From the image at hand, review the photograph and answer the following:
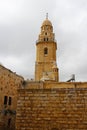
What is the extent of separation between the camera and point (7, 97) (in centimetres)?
2458

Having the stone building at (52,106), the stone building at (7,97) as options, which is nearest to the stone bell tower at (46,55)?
the stone building at (7,97)

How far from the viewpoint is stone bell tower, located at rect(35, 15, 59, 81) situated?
122ft

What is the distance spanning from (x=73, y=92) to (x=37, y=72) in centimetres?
2398

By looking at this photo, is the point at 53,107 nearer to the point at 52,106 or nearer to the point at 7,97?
the point at 52,106

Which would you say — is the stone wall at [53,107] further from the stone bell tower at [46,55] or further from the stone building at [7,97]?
the stone bell tower at [46,55]

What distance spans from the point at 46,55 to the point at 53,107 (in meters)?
25.5

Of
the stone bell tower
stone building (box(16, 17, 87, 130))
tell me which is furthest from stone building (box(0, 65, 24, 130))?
the stone bell tower

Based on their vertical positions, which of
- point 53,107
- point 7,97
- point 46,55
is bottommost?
point 53,107

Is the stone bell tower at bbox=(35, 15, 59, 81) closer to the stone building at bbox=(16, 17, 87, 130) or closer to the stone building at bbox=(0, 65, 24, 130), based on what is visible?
the stone building at bbox=(0, 65, 24, 130)

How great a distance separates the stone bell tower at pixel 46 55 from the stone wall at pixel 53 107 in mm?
21070

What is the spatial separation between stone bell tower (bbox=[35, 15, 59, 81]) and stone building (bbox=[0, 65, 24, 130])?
1092 centimetres

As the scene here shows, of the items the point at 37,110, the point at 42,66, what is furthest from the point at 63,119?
the point at 42,66

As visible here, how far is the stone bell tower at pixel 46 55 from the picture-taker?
37.1m

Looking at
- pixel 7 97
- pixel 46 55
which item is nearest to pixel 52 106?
pixel 7 97
